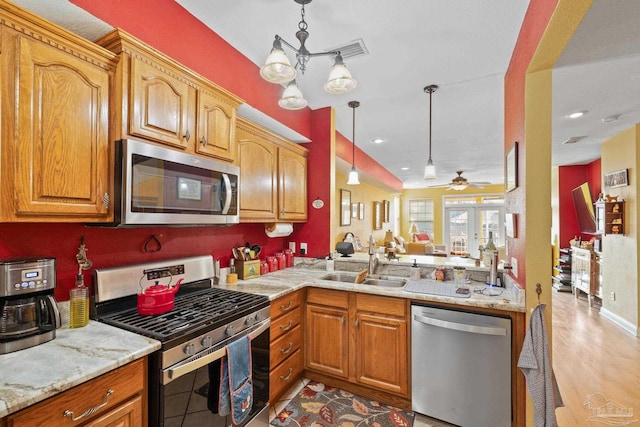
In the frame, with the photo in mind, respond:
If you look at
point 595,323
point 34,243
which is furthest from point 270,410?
point 595,323

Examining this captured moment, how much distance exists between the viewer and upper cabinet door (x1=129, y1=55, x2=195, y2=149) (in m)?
1.47

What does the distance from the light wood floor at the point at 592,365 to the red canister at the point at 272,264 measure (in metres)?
2.52

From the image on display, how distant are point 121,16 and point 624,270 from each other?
5.85 metres

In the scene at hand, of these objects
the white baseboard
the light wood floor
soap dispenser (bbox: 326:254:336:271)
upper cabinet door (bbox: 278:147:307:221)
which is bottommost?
the light wood floor

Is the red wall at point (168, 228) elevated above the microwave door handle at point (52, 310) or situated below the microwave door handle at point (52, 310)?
above

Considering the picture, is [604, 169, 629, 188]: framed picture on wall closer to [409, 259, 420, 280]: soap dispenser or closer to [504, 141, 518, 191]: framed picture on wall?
[504, 141, 518, 191]: framed picture on wall

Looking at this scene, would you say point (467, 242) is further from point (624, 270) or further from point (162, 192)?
point (162, 192)

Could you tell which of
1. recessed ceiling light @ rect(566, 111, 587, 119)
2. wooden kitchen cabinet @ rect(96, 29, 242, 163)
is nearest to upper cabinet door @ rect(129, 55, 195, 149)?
wooden kitchen cabinet @ rect(96, 29, 242, 163)

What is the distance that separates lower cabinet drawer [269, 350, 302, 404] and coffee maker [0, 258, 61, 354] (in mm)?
1367

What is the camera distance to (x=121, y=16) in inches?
58.9

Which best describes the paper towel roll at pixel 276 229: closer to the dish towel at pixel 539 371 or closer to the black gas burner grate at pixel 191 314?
the black gas burner grate at pixel 191 314

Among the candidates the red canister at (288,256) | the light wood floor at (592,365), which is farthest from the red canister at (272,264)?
the light wood floor at (592,365)

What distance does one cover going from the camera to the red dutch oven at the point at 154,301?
159cm

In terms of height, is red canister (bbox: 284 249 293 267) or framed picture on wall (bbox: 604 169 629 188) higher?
framed picture on wall (bbox: 604 169 629 188)
